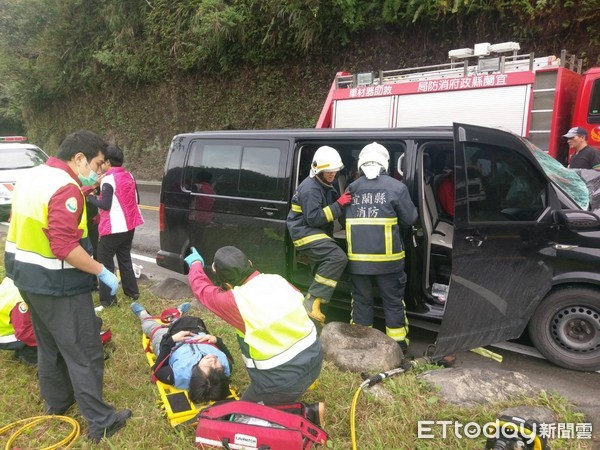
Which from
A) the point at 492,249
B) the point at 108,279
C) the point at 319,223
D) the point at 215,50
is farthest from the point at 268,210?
the point at 215,50

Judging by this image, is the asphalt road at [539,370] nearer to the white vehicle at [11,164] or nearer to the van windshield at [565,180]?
the van windshield at [565,180]

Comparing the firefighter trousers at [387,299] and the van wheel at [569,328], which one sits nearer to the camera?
the van wheel at [569,328]

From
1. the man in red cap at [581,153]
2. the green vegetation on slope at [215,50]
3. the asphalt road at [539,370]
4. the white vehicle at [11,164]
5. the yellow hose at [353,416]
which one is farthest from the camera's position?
the green vegetation on slope at [215,50]

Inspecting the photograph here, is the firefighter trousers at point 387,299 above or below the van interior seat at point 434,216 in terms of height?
below

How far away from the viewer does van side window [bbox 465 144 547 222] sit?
3172 millimetres

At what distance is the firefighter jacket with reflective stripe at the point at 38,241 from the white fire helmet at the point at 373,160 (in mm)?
2048

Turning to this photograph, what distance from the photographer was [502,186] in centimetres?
328

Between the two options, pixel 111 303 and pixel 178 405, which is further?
pixel 111 303

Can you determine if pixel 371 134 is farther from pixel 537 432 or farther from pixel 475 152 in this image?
pixel 537 432

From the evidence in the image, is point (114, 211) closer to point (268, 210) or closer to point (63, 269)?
point (268, 210)

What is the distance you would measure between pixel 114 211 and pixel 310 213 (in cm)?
201

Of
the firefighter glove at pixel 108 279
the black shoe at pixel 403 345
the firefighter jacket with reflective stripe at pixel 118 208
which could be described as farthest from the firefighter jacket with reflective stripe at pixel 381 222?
the firefighter jacket with reflective stripe at pixel 118 208

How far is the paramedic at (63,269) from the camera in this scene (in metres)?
2.40

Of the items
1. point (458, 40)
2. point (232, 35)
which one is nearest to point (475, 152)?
point (458, 40)
